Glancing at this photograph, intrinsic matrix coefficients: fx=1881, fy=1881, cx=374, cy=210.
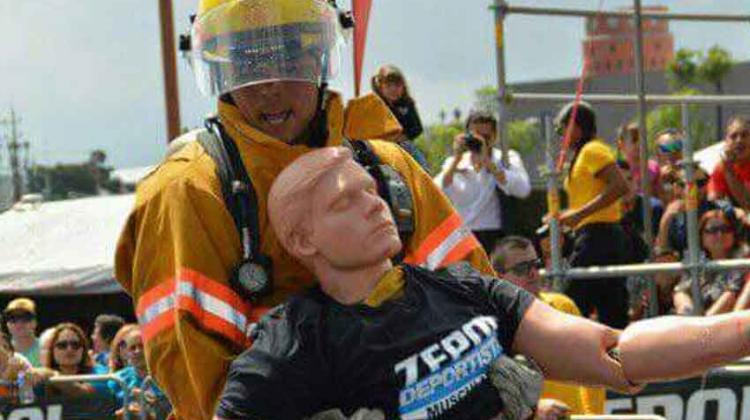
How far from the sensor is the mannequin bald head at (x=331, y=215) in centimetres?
381

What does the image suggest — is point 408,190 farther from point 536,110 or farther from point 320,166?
point 536,110

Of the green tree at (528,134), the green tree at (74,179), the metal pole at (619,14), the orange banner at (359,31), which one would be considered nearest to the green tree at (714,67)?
the green tree at (528,134)

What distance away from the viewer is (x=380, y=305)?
3.77 metres

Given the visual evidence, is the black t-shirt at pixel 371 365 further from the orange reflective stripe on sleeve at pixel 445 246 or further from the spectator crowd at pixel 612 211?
the spectator crowd at pixel 612 211

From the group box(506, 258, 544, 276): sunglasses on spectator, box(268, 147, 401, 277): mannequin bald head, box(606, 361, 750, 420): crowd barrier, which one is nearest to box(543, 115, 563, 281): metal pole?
box(506, 258, 544, 276): sunglasses on spectator

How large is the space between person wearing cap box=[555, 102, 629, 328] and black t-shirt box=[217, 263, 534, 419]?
5901 millimetres

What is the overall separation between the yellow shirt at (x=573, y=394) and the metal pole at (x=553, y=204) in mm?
1167

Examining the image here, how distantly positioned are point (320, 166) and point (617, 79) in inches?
392

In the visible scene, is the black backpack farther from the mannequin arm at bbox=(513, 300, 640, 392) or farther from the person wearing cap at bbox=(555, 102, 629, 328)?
the person wearing cap at bbox=(555, 102, 629, 328)

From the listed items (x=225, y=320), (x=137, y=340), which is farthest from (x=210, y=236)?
(x=137, y=340)

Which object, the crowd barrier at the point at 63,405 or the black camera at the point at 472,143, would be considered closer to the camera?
the crowd barrier at the point at 63,405

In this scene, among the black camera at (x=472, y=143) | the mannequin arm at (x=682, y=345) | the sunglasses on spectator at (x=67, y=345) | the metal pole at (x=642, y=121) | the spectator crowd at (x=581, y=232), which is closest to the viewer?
the mannequin arm at (x=682, y=345)

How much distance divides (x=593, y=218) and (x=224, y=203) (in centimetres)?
581

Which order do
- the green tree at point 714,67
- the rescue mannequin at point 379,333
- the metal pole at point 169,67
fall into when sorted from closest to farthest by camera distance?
the rescue mannequin at point 379,333 < the metal pole at point 169,67 < the green tree at point 714,67
